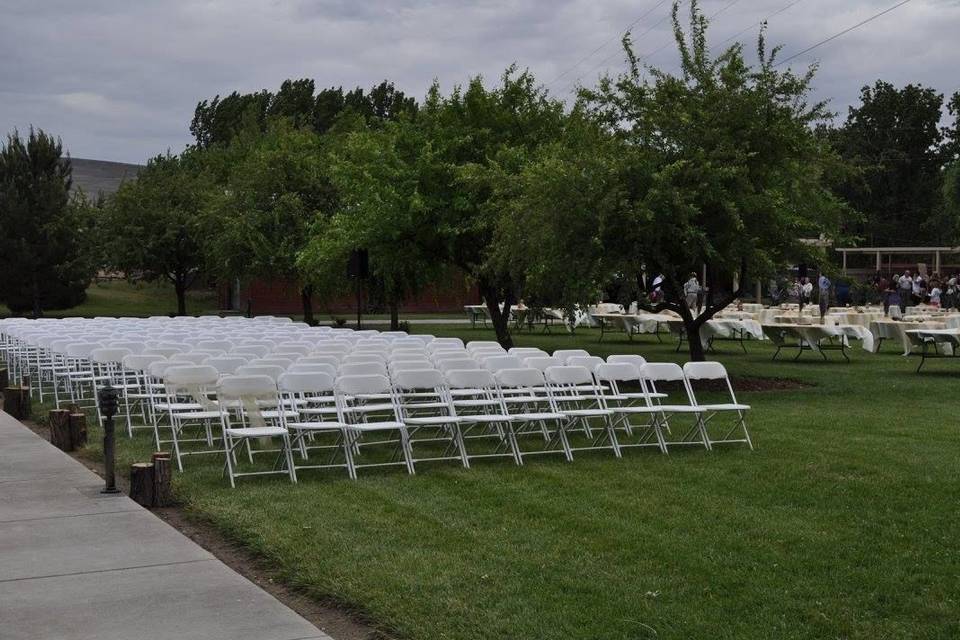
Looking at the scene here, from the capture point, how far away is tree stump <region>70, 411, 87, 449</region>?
10820 mm

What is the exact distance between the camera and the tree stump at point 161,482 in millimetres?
8203

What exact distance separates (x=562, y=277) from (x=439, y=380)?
263 inches

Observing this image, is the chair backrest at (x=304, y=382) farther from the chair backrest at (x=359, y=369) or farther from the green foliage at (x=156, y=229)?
the green foliage at (x=156, y=229)

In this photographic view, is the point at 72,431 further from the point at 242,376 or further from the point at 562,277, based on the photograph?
the point at 562,277

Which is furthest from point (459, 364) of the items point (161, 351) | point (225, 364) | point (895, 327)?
point (895, 327)

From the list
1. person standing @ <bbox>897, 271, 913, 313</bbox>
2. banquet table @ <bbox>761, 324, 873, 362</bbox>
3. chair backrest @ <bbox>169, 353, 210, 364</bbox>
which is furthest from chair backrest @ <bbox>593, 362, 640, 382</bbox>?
person standing @ <bbox>897, 271, 913, 313</bbox>

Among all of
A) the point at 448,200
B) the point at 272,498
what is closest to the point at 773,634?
the point at 272,498

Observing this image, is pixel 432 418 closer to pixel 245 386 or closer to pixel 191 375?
pixel 245 386

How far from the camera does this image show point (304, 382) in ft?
32.6

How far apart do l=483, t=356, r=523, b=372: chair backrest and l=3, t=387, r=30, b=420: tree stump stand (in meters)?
5.40

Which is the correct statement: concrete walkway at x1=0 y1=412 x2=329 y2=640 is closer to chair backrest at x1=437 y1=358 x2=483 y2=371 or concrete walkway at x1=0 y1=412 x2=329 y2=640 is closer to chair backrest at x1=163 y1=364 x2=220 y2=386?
chair backrest at x1=163 y1=364 x2=220 y2=386

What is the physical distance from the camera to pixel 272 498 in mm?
8242

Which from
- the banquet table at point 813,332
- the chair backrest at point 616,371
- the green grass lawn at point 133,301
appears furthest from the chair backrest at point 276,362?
the green grass lawn at point 133,301

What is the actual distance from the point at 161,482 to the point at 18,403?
5866 mm
